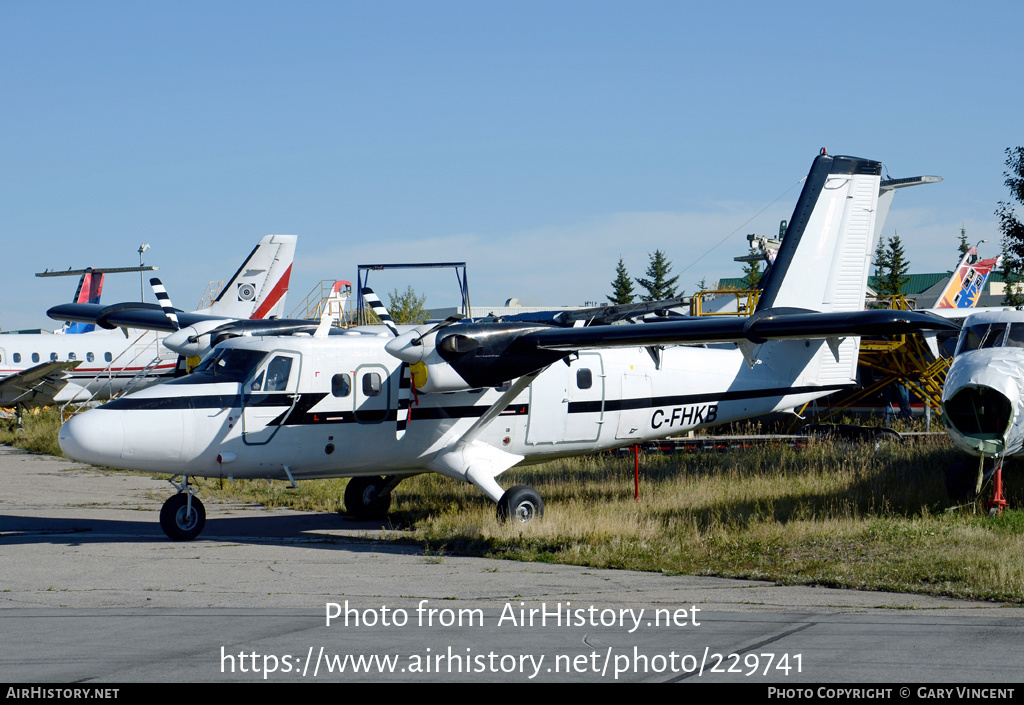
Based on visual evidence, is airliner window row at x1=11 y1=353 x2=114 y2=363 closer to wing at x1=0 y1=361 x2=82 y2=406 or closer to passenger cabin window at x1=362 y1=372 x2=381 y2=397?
wing at x1=0 y1=361 x2=82 y2=406

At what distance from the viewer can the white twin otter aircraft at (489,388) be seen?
11.9 meters

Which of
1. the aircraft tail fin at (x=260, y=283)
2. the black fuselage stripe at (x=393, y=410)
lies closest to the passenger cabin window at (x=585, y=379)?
the black fuselage stripe at (x=393, y=410)

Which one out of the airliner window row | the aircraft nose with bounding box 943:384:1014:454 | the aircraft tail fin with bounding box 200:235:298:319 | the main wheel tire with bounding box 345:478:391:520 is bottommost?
the main wheel tire with bounding box 345:478:391:520

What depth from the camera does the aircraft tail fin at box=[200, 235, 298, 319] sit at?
3067cm

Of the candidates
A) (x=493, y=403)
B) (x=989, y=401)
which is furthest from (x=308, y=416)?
(x=989, y=401)

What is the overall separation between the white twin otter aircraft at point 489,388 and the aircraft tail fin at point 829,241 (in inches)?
0.9

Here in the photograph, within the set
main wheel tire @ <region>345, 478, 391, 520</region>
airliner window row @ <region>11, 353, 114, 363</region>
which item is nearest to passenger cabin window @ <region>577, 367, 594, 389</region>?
main wheel tire @ <region>345, 478, 391, 520</region>

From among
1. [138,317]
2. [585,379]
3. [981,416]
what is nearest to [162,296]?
[138,317]

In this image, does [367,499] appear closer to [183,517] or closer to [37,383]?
[183,517]

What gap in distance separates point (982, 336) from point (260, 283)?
2304cm
